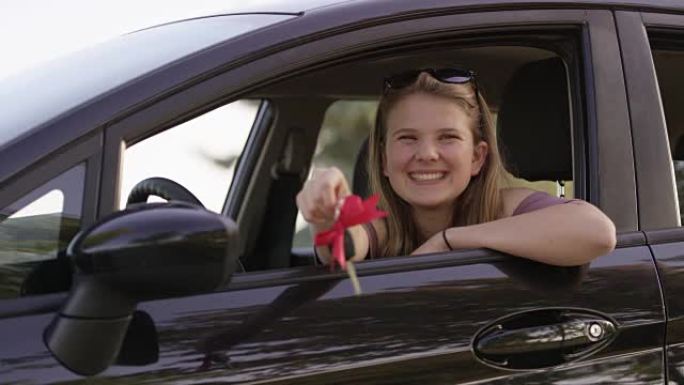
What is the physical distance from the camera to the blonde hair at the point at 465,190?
2496 millimetres

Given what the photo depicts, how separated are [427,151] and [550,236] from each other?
0.37 metres

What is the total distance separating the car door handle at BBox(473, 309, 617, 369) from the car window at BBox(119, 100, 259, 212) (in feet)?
2.98

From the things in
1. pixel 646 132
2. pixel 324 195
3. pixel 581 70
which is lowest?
pixel 324 195

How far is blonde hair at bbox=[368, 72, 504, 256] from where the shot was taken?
250cm

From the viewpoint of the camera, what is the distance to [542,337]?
211 cm

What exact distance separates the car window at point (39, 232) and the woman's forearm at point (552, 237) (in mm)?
748

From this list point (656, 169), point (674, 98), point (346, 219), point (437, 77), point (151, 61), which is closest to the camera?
point (346, 219)

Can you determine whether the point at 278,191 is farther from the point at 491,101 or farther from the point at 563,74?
the point at 563,74

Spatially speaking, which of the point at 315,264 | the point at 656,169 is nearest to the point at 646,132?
the point at 656,169

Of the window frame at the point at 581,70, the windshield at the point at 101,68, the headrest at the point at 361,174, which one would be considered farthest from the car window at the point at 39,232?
the headrest at the point at 361,174

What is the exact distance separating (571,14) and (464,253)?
62cm

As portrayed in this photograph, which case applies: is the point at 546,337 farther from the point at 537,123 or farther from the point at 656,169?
the point at 537,123

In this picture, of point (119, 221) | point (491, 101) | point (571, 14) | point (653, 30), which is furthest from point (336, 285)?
point (491, 101)

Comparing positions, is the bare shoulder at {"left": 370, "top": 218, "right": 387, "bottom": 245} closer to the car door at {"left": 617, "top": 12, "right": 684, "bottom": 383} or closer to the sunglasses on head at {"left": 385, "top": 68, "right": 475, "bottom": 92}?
the sunglasses on head at {"left": 385, "top": 68, "right": 475, "bottom": 92}
